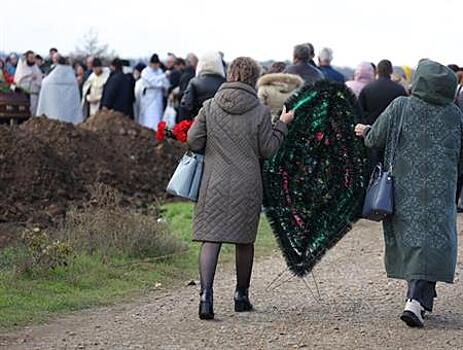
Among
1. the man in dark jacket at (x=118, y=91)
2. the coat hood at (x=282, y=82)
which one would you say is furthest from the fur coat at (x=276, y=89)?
the man in dark jacket at (x=118, y=91)

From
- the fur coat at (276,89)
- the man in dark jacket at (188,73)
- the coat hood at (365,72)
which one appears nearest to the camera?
the fur coat at (276,89)

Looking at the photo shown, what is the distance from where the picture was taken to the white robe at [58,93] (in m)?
25.0

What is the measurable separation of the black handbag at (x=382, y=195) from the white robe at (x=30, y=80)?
1618cm

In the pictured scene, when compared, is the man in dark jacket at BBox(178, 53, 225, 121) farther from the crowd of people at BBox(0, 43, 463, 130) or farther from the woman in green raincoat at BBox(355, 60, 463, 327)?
the crowd of people at BBox(0, 43, 463, 130)

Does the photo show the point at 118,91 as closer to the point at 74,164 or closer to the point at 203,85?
the point at 74,164

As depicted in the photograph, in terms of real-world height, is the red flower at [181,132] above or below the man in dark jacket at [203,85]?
above

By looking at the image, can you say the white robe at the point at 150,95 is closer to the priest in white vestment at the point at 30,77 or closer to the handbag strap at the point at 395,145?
the priest in white vestment at the point at 30,77

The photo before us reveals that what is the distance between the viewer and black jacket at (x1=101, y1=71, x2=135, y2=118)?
23703mm

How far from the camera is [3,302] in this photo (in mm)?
10328

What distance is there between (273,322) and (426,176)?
152 centimetres

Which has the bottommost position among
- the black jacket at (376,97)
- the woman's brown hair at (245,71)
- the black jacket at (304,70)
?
the black jacket at (376,97)

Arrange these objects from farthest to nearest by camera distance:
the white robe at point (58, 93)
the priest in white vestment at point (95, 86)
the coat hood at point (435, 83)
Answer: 1. the white robe at point (58, 93)
2. the priest in white vestment at point (95, 86)
3. the coat hood at point (435, 83)

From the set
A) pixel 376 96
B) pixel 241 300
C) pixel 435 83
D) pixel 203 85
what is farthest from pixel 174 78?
pixel 435 83

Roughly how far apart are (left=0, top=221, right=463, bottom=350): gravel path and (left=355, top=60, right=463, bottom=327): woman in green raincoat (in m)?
0.43
